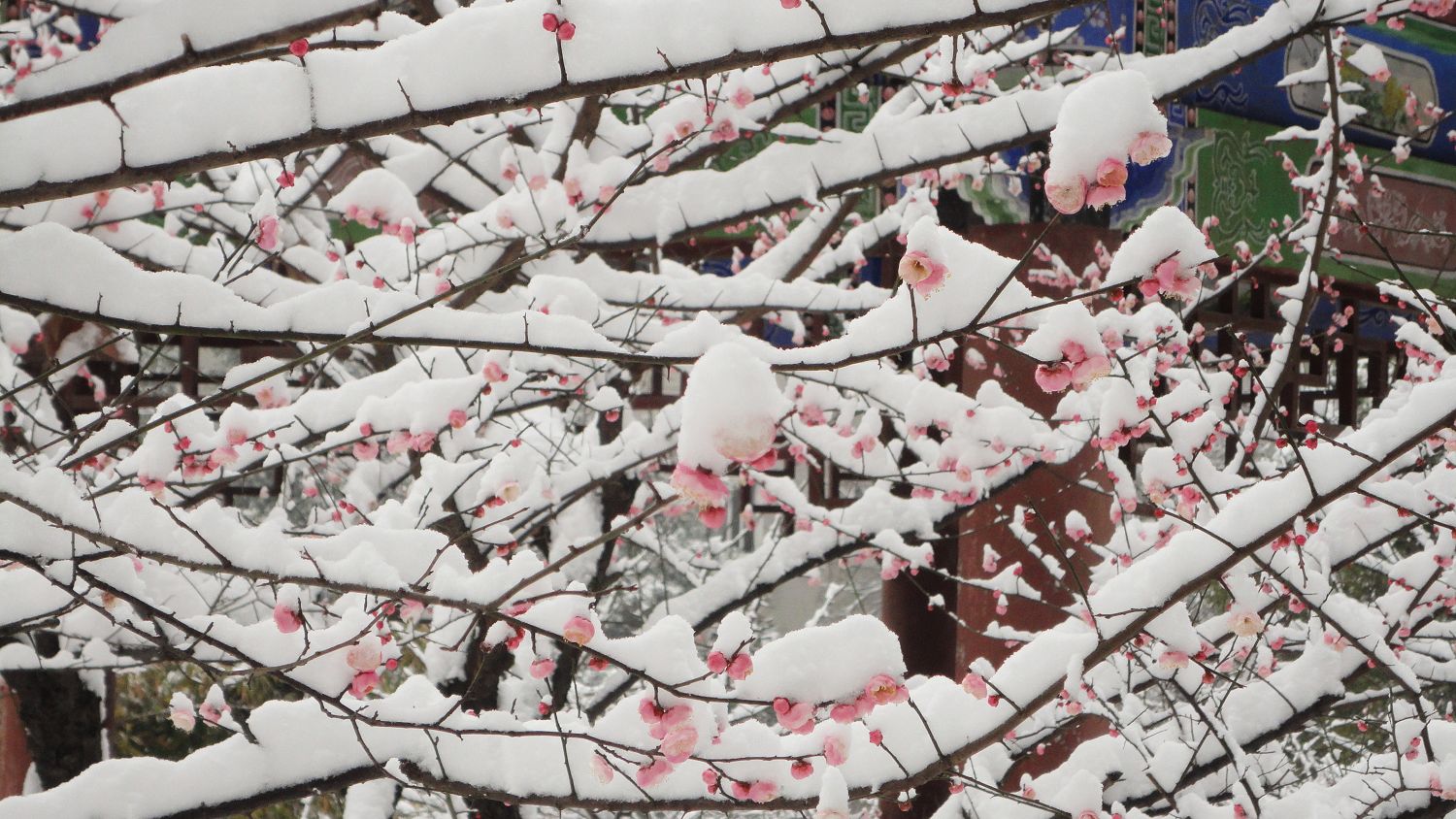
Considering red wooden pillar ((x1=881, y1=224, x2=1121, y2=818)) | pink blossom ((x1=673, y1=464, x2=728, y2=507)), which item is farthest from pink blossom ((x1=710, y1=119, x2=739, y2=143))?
pink blossom ((x1=673, y1=464, x2=728, y2=507))

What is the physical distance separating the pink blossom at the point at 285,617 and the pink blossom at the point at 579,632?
27.3 inches

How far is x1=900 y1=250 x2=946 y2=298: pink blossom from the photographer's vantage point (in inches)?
54.5

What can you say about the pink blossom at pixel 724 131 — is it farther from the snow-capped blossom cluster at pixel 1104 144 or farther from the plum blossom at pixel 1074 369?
the snow-capped blossom cluster at pixel 1104 144

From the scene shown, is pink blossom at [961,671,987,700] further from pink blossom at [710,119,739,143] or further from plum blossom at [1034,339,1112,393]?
pink blossom at [710,119,739,143]

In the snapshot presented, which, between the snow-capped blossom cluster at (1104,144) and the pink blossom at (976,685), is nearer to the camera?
the snow-capped blossom cluster at (1104,144)

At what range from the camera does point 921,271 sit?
4.58 feet

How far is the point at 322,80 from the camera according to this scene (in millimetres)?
1613

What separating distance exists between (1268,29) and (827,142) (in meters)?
1.32

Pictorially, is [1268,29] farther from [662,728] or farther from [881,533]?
[662,728]

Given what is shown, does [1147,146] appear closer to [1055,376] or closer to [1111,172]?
[1111,172]

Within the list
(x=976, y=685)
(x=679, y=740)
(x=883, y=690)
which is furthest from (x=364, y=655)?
(x=976, y=685)

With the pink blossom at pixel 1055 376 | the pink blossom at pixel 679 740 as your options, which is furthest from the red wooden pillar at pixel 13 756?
the pink blossom at pixel 1055 376

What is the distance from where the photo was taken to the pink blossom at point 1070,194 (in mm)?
1308

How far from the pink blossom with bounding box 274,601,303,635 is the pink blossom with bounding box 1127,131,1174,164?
66.3 inches
